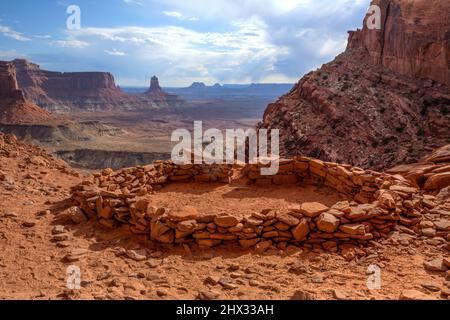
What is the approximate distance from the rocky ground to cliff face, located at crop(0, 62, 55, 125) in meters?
87.1

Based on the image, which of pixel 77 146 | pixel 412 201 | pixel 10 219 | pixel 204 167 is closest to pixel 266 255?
pixel 412 201

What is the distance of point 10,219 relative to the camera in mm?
7785

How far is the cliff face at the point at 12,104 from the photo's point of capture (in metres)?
82.7

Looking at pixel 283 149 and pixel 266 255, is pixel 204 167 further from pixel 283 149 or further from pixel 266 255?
pixel 283 149

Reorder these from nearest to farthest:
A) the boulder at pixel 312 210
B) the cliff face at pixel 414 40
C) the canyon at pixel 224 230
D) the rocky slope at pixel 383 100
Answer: the canyon at pixel 224 230 < the boulder at pixel 312 210 < the rocky slope at pixel 383 100 < the cliff face at pixel 414 40

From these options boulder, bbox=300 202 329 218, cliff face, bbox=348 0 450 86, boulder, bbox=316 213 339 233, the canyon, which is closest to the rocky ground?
the canyon

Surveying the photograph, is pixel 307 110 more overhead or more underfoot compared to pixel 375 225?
more overhead

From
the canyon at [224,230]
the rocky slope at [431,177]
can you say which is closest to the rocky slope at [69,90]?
the canyon at [224,230]

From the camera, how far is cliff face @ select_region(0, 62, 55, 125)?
82.7m

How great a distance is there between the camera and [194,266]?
6.08 metres

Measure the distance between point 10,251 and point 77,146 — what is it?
81.2m

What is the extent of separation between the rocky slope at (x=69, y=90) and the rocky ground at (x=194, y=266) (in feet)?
530

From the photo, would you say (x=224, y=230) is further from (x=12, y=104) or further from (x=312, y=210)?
(x=12, y=104)

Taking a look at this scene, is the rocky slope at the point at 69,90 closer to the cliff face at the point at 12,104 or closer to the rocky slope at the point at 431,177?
the cliff face at the point at 12,104
